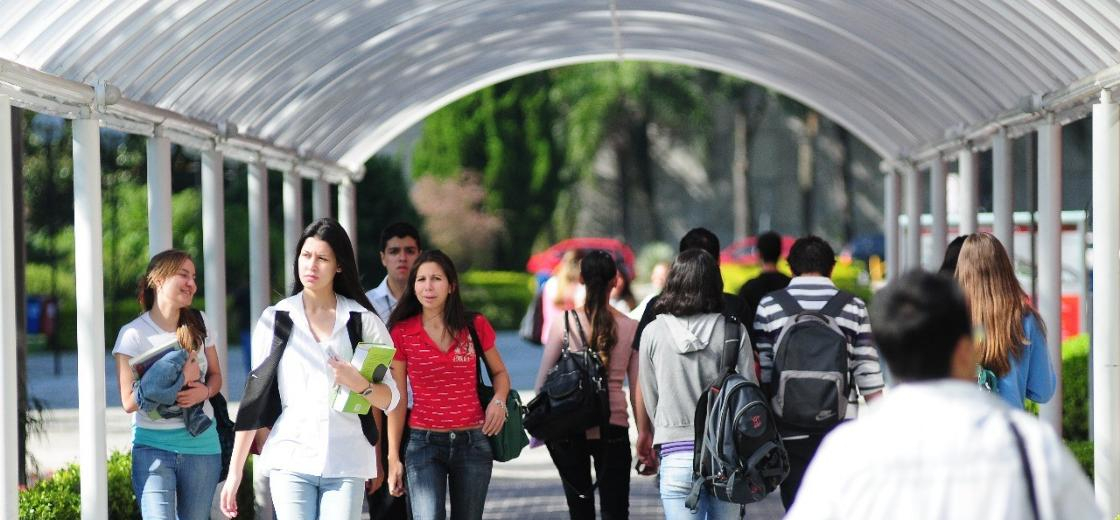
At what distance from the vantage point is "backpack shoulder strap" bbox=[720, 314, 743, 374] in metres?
6.09

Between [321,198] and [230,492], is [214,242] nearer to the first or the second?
[230,492]

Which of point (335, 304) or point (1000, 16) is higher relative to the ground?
point (1000, 16)

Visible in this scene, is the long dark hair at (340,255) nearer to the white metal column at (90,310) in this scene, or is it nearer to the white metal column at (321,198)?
the white metal column at (90,310)

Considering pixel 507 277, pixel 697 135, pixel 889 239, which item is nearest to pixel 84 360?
pixel 889 239

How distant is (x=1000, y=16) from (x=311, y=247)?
408 centimetres

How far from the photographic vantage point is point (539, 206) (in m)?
44.9

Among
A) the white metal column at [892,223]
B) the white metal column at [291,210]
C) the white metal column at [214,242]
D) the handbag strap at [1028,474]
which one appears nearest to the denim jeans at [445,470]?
the white metal column at [214,242]

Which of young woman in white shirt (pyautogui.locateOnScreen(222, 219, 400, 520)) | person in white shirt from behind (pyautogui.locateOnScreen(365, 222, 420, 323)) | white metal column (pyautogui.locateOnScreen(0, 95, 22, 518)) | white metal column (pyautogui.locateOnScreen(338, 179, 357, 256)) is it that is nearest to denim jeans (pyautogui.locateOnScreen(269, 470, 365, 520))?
young woman in white shirt (pyautogui.locateOnScreen(222, 219, 400, 520))

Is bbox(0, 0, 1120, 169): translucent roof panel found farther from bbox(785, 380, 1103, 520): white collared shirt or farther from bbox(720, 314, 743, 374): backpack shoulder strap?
bbox(785, 380, 1103, 520): white collared shirt

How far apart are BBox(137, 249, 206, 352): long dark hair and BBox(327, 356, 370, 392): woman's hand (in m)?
1.25

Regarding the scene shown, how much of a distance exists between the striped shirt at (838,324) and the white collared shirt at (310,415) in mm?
1824

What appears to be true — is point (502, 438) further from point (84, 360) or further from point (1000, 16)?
point (1000, 16)

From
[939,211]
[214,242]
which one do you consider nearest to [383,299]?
[214,242]

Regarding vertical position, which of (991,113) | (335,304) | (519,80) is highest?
(519,80)
